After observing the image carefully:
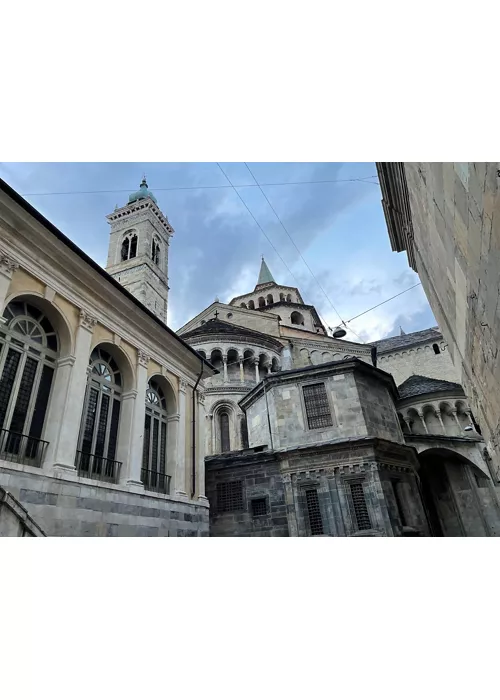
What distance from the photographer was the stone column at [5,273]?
801 cm

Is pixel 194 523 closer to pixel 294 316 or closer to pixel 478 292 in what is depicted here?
pixel 478 292

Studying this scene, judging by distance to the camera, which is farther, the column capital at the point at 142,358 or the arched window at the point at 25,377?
the column capital at the point at 142,358

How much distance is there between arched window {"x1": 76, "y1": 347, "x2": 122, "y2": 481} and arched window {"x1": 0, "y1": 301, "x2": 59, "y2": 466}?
1128 millimetres

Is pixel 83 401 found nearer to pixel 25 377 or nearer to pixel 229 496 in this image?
pixel 25 377

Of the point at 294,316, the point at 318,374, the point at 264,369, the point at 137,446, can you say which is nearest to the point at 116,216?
the point at 294,316

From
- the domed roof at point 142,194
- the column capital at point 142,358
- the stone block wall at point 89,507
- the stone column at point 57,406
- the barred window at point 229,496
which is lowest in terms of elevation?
the stone block wall at point 89,507

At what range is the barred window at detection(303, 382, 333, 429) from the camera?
49.1 ft

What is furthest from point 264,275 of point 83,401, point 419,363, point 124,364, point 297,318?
point 83,401

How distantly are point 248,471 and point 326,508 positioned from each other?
10.0 ft

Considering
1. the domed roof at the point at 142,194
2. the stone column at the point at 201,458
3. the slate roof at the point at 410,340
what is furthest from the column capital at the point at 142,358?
the domed roof at the point at 142,194

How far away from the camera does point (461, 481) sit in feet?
65.2

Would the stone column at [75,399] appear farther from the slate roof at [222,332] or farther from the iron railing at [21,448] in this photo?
the slate roof at [222,332]

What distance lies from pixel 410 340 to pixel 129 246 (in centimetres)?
2934

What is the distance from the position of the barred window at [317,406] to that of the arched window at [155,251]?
29885 millimetres
